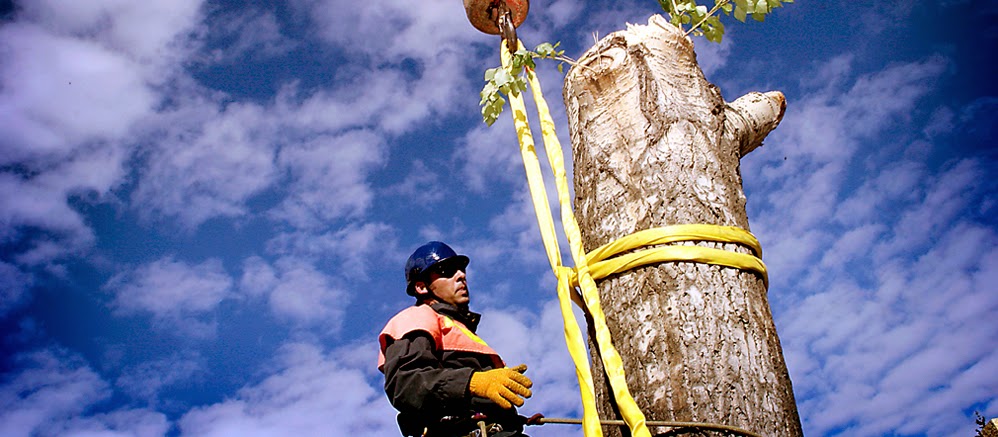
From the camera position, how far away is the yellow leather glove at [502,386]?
200 centimetres

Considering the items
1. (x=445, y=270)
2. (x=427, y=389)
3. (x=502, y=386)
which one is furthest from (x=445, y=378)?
(x=445, y=270)

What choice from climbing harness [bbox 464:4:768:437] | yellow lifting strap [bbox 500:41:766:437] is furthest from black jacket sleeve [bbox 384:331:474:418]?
yellow lifting strap [bbox 500:41:766:437]

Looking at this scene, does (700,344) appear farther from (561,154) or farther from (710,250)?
(561,154)

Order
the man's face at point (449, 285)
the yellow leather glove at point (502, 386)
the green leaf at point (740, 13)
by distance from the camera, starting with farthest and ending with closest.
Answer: the man's face at point (449, 285)
the green leaf at point (740, 13)
the yellow leather glove at point (502, 386)

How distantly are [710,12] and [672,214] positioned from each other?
102 cm

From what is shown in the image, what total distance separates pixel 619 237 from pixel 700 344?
15.9 inches

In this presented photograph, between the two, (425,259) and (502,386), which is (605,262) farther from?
(425,259)

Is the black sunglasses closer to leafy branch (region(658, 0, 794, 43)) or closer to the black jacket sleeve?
the black jacket sleeve

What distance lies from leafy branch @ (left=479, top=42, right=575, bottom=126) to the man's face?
0.69m

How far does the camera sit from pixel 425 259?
2.76m

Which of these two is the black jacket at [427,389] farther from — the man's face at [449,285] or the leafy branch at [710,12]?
the leafy branch at [710,12]

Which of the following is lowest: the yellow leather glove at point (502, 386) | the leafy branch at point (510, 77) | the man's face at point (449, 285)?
Result: the yellow leather glove at point (502, 386)

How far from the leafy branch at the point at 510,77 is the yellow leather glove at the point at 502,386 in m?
1.03

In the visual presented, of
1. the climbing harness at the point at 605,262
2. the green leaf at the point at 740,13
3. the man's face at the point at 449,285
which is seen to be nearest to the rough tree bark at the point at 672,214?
the climbing harness at the point at 605,262
